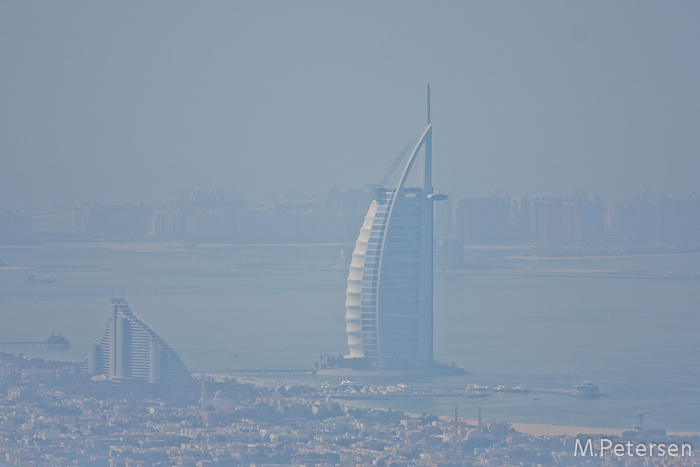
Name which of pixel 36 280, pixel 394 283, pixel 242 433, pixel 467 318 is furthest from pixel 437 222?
pixel 242 433

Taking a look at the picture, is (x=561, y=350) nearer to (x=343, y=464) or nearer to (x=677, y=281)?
(x=343, y=464)

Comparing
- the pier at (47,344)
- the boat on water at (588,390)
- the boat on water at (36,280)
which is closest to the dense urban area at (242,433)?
the boat on water at (588,390)

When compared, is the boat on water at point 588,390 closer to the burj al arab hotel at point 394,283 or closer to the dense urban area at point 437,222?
the burj al arab hotel at point 394,283

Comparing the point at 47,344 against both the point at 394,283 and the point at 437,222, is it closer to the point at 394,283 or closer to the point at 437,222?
the point at 394,283

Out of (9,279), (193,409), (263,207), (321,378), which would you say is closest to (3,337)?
(321,378)

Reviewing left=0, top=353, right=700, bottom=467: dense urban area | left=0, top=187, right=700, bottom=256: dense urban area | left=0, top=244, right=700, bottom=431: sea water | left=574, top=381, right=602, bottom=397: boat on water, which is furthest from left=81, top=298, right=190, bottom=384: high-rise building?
left=0, top=187, right=700, bottom=256: dense urban area

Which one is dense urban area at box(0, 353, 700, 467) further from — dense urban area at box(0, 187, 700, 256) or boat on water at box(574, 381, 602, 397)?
dense urban area at box(0, 187, 700, 256)
